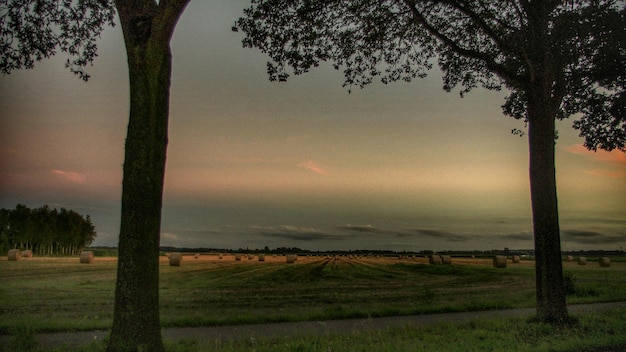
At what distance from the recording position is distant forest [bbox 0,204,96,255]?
228 feet

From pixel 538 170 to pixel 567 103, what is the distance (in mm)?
8304

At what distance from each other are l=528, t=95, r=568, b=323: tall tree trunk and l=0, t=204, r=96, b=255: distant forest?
64.6 m

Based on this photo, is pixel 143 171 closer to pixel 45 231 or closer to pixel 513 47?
pixel 513 47

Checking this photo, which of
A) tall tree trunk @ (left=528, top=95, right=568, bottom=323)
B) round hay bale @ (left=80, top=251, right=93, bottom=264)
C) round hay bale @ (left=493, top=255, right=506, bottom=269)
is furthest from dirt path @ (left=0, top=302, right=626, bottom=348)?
round hay bale @ (left=80, top=251, right=93, bottom=264)

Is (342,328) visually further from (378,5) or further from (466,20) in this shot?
(466,20)

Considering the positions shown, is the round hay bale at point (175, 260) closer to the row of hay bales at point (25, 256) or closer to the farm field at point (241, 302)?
the row of hay bales at point (25, 256)

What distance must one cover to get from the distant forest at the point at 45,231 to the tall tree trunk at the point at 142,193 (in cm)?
6270

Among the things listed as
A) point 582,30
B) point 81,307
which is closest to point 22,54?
point 81,307

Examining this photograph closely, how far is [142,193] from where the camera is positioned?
820cm

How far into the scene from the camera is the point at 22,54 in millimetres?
12039

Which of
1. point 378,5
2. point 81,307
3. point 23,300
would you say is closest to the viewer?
point 378,5

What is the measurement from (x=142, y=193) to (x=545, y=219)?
10389mm

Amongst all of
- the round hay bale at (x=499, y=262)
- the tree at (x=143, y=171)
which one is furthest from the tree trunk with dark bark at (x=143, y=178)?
the round hay bale at (x=499, y=262)

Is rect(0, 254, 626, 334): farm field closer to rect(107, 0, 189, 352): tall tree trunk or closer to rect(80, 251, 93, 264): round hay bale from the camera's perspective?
rect(107, 0, 189, 352): tall tree trunk
